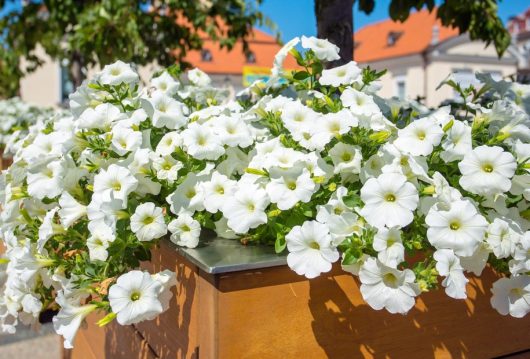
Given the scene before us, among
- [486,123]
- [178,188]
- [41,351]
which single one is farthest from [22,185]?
[41,351]

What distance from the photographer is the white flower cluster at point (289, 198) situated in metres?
0.99

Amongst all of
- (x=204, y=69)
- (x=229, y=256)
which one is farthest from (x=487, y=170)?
(x=204, y=69)

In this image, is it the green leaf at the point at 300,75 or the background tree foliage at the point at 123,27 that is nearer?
the green leaf at the point at 300,75

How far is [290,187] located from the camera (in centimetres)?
109

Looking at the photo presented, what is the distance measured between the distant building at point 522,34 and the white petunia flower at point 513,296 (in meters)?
29.9

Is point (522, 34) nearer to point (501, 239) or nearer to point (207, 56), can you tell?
point (207, 56)

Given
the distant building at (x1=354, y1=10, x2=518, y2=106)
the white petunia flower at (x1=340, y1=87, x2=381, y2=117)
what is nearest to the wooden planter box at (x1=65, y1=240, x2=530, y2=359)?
the white petunia flower at (x1=340, y1=87, x2=381, y2=117)

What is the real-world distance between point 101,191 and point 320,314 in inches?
19.9

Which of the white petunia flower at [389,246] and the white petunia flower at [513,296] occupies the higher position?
the white petunia flower at [389,246]

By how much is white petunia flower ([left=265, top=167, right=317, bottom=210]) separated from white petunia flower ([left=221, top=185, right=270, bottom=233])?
0.08 feet

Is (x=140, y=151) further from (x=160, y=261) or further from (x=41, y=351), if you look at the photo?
(x=41, y=351)

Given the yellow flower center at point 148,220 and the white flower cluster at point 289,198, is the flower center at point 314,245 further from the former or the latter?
the yellow flower center at point 148,220

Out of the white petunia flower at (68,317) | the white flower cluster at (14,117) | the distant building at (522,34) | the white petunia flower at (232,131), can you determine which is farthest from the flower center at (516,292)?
the distant building at (522,34)

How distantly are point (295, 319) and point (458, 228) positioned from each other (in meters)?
0.34
